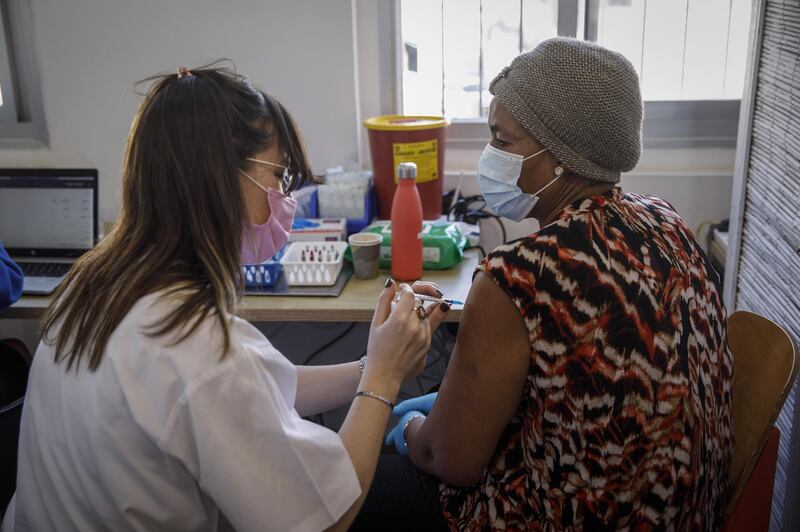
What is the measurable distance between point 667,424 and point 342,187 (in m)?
1.37

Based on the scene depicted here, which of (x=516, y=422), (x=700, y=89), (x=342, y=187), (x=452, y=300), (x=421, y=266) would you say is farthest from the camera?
(x=700, y=89)

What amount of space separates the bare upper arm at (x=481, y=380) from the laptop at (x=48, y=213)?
4.67ft

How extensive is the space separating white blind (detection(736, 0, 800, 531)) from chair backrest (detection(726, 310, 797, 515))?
20cm

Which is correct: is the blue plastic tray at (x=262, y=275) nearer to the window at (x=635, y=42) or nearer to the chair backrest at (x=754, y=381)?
the window at (x=635, y=42)

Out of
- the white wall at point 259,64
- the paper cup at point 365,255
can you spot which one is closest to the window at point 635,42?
the white wall at point 259,64

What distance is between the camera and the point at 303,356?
2.63 meters

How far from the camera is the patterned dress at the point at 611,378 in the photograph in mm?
1032

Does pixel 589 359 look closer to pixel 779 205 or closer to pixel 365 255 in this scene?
pixel 779 205

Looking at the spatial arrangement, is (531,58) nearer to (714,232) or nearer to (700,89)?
(714,232)

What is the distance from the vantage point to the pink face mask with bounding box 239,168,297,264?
120 cm

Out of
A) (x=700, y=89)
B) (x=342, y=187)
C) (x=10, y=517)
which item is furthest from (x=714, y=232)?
(x=10, y=517)

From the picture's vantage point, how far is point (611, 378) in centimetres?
103

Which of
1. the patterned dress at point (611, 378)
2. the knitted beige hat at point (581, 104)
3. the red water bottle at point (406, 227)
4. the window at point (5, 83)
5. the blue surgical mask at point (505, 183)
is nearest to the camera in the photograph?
the patterned dress at point (611, 378)

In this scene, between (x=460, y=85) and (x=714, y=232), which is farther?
(x=460, y=85)
